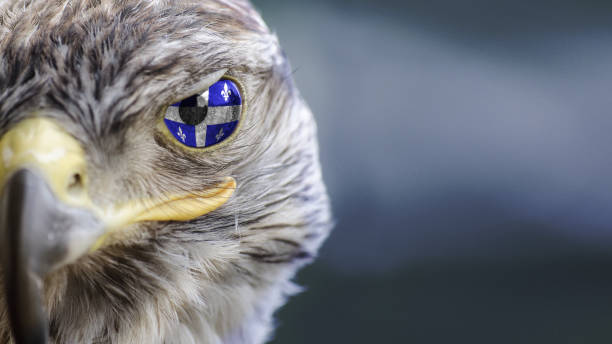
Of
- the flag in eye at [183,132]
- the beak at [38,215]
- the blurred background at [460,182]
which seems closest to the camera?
the beak at [38,215]

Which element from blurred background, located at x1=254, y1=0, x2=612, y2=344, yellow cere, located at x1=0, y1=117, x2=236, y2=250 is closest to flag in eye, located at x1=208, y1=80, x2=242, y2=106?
yellow cere, located at x1=0, y1=117, x2=236, y2=250

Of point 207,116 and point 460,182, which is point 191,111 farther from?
point 460,182

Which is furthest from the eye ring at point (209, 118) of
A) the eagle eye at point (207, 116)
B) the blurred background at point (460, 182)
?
the blurred background at point (460, 182)

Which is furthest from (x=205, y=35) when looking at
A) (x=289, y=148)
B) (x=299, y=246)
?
(x=299, y=246)

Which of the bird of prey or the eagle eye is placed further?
the eagle eye

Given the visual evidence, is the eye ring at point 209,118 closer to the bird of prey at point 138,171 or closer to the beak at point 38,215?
the bird of prey at point 138,171

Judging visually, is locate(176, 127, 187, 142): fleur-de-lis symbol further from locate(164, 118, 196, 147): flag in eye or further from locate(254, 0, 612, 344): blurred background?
locate(254, 0, 612, 344): blurred background

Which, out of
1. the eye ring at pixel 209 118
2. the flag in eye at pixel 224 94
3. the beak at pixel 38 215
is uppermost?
the flag in eye at pixel 224 94

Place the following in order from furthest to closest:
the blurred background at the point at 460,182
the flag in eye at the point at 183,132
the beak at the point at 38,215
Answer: the blurred background at the point at 460,182 → the flag in eye at the point at 183,132 → the beak at the point at 38,215
